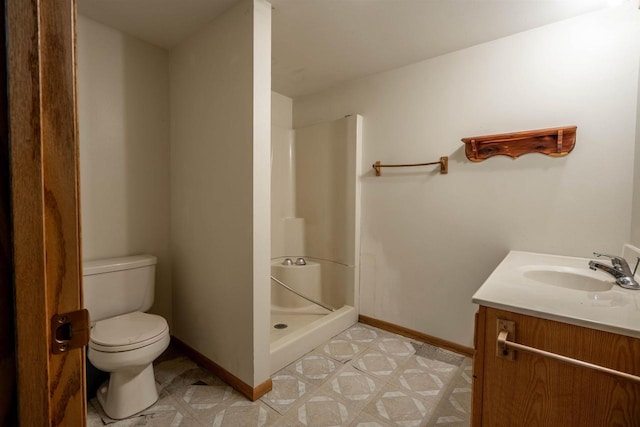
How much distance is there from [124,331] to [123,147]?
4.00ft

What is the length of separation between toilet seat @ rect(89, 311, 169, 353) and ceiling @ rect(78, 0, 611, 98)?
181cm

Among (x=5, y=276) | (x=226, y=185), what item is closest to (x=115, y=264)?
(x=226, y=185)

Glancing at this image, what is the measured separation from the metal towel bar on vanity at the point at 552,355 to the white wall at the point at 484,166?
3.64 ft

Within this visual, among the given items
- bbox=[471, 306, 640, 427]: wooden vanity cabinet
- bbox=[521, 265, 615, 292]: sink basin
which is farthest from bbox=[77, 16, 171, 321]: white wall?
bbox=[521, 265, 615, 292]: sink basin

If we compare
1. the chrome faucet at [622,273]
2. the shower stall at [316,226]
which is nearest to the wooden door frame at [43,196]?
the chrome faucet at [622,273]

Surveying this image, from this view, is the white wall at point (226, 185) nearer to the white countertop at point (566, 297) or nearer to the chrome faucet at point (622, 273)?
the white countertop at point (566, 297)

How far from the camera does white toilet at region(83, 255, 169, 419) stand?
149 cm

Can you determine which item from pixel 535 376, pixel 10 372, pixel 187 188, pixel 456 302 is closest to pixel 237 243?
pixel 187 188

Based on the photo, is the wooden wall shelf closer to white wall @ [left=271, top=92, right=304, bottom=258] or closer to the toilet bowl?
white wall @ [left=271, top=92, right=304, bottom=258]

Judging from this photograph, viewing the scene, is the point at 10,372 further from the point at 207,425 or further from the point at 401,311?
the point at 401,311

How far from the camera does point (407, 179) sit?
94.0 inches

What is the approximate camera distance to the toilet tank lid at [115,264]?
173cm

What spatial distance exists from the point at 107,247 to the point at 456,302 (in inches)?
97.8

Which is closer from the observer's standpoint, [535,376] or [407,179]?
[535,376]
